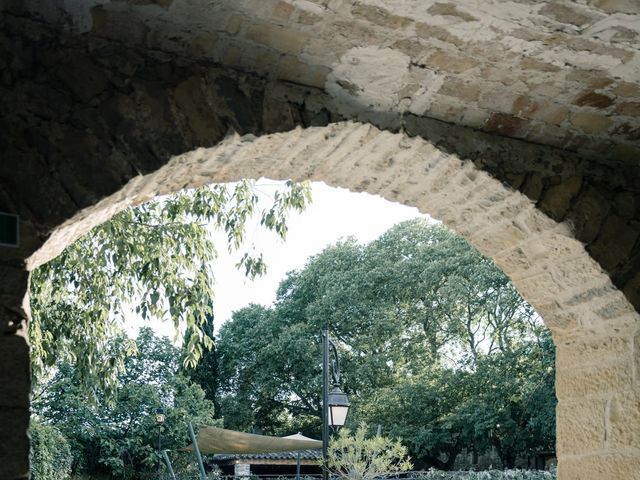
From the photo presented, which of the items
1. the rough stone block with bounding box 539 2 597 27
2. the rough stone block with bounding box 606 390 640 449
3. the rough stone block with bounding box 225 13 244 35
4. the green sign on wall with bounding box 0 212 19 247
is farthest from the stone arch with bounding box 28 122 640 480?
the rough stone block with bounding box 539 2 597 27

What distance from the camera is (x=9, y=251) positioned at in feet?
5.60

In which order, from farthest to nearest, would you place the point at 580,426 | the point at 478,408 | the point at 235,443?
the point at 478,408 → the point at 235,443 → the point at 580,426

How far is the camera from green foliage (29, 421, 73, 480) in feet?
29.0

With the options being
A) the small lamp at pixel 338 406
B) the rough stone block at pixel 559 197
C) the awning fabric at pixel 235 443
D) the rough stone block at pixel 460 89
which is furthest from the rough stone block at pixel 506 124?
the awning fabric at pixel 235 443

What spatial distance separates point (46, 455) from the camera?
9.27 metres

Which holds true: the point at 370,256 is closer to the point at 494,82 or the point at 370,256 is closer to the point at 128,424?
the point at 128,424

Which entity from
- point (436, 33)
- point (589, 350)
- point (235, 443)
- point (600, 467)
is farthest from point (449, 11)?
point (235, 443)

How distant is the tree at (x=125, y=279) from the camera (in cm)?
468

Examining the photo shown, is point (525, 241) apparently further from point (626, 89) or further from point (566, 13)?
point (566, 13)

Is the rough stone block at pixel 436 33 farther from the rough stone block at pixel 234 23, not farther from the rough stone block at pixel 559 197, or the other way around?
the rough stone block at pixel 559 197

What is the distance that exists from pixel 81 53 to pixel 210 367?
18849 millimetres

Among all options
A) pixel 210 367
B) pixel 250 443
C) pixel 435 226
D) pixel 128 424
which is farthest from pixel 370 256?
pixel 250 443

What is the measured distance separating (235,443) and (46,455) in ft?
8.02

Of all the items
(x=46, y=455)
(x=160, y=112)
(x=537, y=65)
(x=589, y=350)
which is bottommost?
(x=46, y=455)
